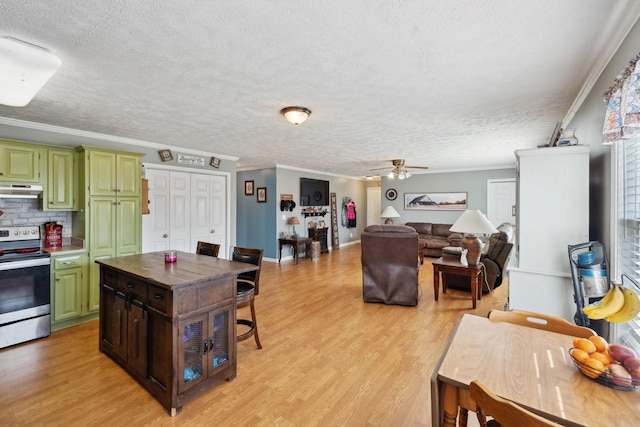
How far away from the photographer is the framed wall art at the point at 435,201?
26.3ft

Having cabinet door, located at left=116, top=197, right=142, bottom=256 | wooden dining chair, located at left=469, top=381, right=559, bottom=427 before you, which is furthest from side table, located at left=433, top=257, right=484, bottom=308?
cabinet door, located at left=116, top=197, right=142, bottom=256

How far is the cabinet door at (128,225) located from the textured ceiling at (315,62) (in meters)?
0.95

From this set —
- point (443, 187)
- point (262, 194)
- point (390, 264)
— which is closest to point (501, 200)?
point (443, 187)

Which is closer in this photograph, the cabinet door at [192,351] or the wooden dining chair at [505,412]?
the wooden dining chair at [505,412]

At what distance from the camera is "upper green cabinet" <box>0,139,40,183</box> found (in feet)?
10.1

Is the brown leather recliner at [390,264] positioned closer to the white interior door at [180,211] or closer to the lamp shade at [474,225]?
the lamp shade at [474,225]

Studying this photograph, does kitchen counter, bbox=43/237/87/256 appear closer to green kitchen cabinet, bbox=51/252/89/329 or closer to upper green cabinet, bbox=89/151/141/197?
green kitchen cabinet, bbox=51/252/89/329

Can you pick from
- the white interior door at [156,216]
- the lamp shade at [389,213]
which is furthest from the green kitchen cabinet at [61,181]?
the lamp shade at [389,213]

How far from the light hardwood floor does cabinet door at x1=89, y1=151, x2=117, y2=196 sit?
1610mm

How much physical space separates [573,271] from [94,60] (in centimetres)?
363

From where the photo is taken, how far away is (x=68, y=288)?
3.42 metres

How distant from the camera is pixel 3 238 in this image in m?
3.25

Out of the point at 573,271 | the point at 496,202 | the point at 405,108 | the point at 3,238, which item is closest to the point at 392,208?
the point at 496,202

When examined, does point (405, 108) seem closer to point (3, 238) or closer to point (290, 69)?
point (290, 69)
